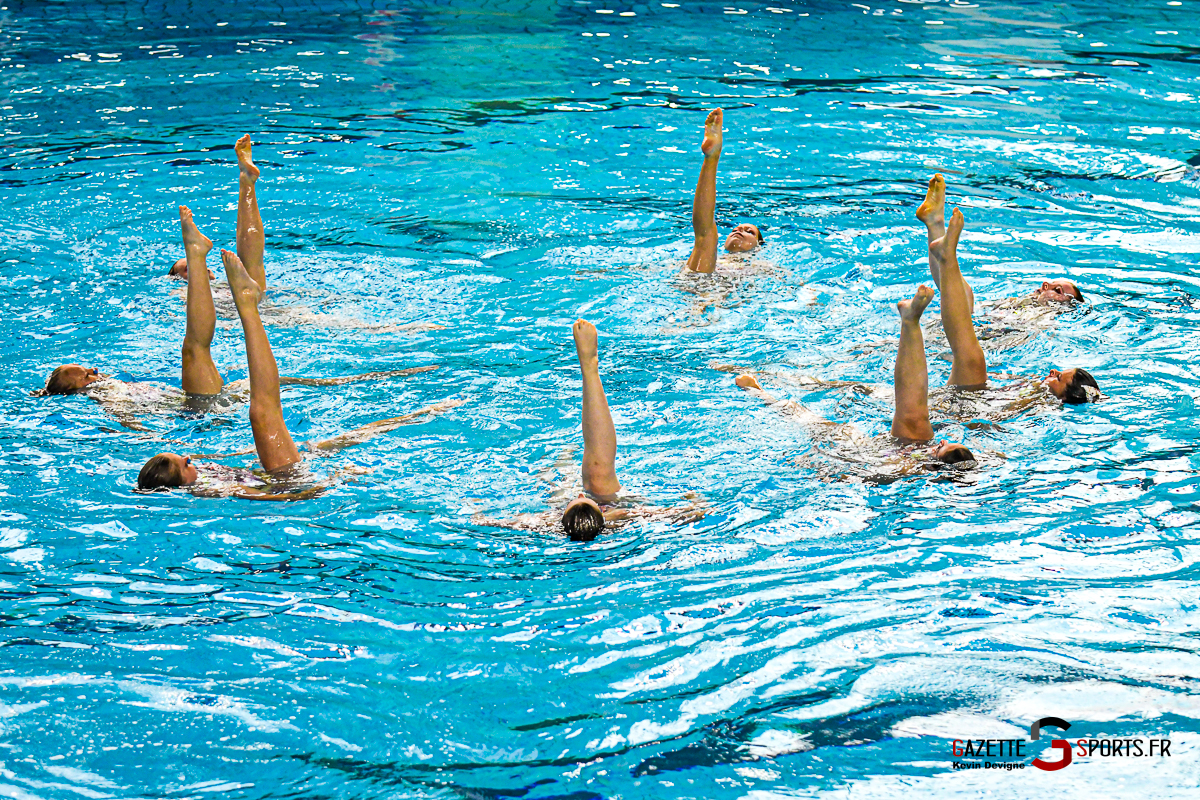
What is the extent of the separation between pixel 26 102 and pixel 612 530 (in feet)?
37.0

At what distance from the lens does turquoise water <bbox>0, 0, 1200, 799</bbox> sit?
3.86 m

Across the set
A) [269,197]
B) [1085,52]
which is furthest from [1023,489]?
[1085,52]

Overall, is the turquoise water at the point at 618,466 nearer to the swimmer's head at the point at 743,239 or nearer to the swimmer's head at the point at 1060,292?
the swimmer's head at the point at 1060,292

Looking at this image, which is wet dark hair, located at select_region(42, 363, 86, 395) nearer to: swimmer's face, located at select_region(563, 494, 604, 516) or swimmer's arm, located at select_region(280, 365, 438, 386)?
swimmer's arm, located at select_region(280, 365, 438, 386)

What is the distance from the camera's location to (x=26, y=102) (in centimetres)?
1298

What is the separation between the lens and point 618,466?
583cm

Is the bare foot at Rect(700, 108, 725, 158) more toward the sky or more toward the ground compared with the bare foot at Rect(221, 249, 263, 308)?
more toward the sky

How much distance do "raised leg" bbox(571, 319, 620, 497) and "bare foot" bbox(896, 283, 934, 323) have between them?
1486 mm

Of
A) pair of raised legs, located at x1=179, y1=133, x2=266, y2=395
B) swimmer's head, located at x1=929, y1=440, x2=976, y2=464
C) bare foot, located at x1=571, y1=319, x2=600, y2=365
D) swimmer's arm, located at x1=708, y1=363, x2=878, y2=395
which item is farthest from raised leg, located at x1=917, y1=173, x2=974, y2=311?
pair of raised legs, located at x1=179, y1=133, x2=266, y2=395

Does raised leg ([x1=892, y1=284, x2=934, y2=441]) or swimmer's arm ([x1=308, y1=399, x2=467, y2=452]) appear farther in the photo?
swimmer's arm ([x1=308, y1=399, x2=467, y2=452])

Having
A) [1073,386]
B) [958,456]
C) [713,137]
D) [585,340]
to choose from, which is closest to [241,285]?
[585,340]

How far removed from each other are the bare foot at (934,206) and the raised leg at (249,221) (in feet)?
14.3

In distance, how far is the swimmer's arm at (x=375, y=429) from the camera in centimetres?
604

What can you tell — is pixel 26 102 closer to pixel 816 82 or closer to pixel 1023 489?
pixel 816 82
